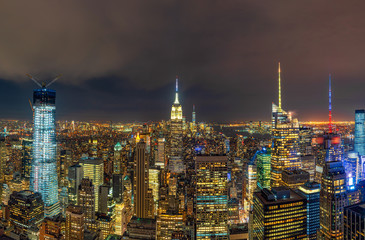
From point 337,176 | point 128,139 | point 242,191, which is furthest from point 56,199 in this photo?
point 337,176

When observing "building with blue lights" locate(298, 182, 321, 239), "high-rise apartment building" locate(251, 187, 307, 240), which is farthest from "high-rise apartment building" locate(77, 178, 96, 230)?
"building with blue lights" locate(298, 182, 321, 239)

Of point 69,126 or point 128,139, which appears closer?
point 69,126

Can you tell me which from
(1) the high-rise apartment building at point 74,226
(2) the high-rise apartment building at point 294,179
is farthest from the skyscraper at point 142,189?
(2) the high-rise apartment building at point 294,179

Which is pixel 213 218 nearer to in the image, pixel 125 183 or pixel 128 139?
pixel 125 183

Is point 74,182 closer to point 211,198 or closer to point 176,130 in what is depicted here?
point 211,198

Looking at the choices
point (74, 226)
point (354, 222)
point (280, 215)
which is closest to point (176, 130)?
point (74, 226)
